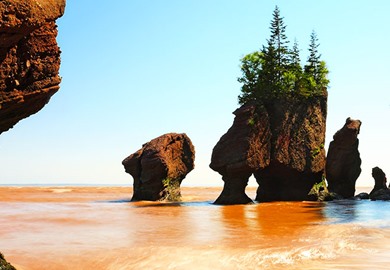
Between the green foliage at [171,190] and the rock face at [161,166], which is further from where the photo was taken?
the green foliage at [171,190]

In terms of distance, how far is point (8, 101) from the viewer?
8891mm

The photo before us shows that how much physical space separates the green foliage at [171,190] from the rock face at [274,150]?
20.2 feet

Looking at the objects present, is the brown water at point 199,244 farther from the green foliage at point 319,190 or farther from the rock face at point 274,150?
the green foliage at point 319,190

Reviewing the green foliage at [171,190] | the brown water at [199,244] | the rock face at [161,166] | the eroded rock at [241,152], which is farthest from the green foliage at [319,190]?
the brown water at [199,244]

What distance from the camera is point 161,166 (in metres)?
41.0

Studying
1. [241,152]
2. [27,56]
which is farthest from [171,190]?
[27,56]

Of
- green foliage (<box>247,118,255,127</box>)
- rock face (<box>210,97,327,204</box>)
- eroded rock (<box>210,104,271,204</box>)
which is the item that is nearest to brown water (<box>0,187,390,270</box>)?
eroded rock (<box>210,104,271,204</box>)

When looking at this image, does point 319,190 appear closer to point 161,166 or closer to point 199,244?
point 161,166

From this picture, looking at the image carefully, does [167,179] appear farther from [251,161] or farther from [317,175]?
[317,175]

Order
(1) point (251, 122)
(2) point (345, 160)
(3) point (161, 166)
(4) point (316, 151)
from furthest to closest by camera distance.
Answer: (2) point (345, 160) < (4) point (316, 151) < (3) point (161, 166) < (1) point (251, 122)

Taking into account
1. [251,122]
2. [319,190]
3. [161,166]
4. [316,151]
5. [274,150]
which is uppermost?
[251,122]

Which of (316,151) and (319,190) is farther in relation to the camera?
(319,190)

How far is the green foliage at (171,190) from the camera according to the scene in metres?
42.2

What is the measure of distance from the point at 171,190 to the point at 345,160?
68.8ft
